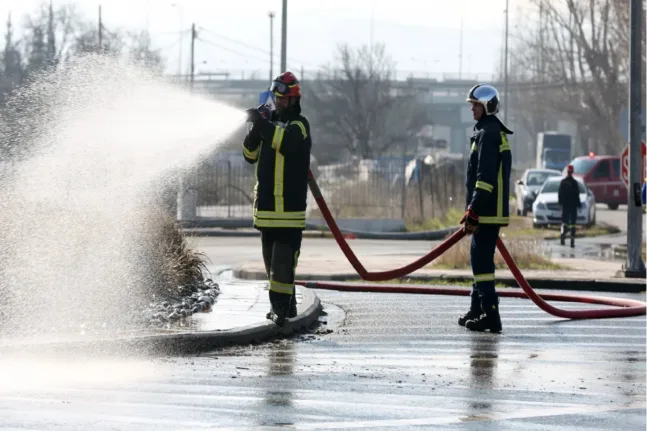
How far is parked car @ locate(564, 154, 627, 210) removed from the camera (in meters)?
50.5

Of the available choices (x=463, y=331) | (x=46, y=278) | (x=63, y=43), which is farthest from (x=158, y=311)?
(x=63, y=43)

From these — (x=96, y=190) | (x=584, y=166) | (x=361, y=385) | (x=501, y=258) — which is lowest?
(x=361, y=385)

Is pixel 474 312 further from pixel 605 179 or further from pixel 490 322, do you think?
pixel 605 179

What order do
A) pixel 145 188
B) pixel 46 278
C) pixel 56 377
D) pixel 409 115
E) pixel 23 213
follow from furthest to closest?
pixel 409 115 < pixel 145 188 < pixel 23 213 < pixel 46 278 < pixel 56 377

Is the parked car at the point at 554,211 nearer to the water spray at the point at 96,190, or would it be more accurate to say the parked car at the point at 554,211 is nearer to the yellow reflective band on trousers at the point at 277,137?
the water spray at the point at 96,190

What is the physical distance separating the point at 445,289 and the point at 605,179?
35320 mm

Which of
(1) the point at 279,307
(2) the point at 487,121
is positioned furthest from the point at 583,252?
(1) the point at 279,307

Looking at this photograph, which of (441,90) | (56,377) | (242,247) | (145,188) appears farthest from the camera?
(441,90)

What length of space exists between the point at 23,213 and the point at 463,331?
175 inches

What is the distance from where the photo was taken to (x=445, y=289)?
16266 mm

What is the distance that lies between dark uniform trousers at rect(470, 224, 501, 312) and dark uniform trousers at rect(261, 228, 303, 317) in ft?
5.13

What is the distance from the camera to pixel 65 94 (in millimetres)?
16156

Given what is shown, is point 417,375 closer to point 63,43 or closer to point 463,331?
point 463,331

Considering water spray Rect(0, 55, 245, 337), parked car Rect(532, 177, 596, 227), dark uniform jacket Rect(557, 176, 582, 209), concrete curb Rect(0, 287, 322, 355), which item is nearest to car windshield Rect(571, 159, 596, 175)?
parked car Rect(532, 177, 596, 227)
